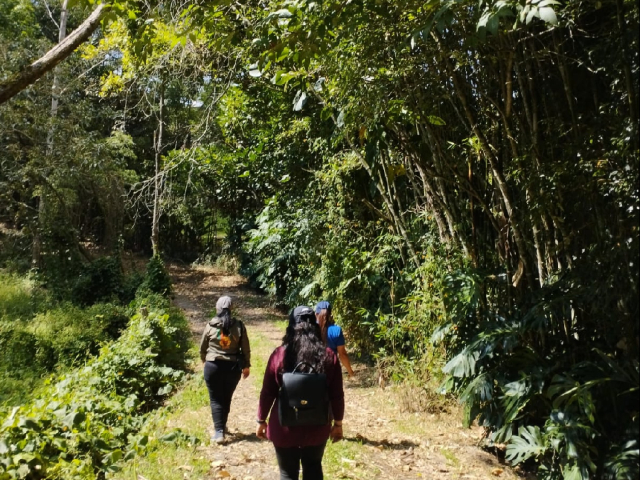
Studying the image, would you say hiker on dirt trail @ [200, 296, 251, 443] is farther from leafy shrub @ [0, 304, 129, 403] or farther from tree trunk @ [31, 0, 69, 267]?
tree trunk @ [31, 0, 69, 267]

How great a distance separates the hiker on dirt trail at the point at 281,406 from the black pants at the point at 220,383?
188cm

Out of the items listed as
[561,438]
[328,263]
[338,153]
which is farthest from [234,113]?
[561,438]

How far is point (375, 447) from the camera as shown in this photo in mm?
5492

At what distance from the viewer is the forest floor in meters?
4.85

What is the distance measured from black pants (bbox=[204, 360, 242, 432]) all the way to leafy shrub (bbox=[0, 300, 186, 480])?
31.0 inches

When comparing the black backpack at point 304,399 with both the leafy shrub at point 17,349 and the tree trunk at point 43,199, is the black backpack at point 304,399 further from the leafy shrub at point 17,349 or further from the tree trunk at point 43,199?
the tree trunk at point 43,199

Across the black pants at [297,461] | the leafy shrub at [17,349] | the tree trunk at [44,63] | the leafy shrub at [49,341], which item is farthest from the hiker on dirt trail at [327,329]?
the leafy shrub at [17,349]

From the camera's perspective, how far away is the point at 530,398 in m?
4.34

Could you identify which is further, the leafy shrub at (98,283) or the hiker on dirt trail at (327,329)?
the leafy shrub at (98,283)

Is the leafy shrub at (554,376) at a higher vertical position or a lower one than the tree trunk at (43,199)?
lower

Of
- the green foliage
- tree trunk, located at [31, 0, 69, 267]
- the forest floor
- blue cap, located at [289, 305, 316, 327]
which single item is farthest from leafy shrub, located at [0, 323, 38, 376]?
blue cap, located at [289, 305, 316, 327]

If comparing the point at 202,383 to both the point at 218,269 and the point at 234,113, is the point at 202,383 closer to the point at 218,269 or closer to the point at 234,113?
the point at 234,113

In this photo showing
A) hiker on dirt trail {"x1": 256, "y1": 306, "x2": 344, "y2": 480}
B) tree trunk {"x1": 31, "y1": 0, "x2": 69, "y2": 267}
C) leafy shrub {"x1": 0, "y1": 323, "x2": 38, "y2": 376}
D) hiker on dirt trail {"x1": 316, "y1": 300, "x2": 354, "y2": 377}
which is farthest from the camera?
tree trunk {"x1": 31, "y1": 0, "x2": 69, "y2": 267}

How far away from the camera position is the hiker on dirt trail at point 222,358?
5.39 meters
